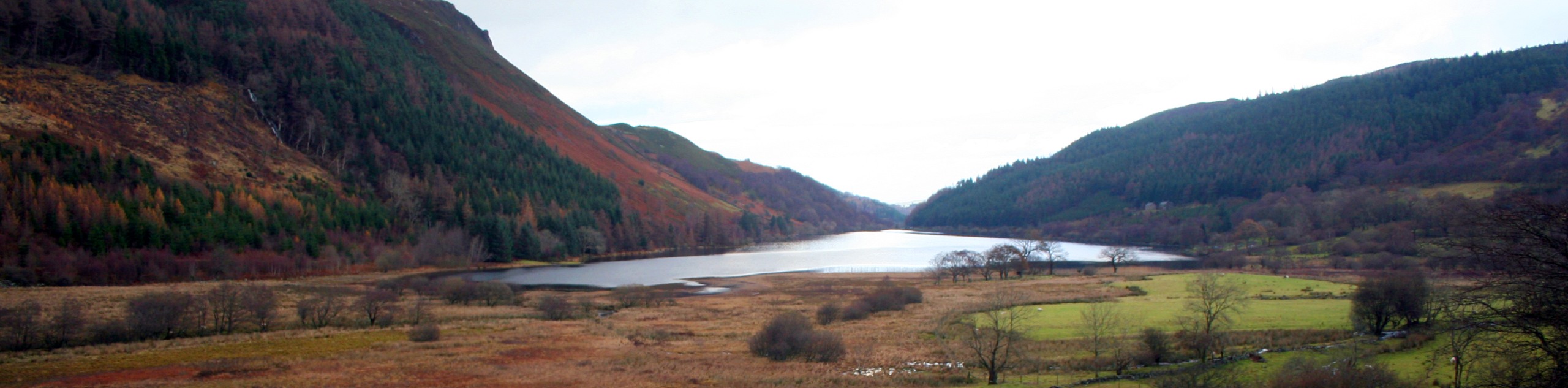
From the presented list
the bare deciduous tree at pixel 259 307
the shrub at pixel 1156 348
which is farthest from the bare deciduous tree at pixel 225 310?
the shrub at pixel 1156 348

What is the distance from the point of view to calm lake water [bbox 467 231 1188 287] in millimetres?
81250

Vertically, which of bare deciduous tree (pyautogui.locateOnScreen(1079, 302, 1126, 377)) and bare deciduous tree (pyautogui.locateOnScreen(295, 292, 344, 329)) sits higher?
bare deciduous tree (pyautogui.locateOnScreen(295, 292, 344, 329))

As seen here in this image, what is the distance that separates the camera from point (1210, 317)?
2666 centimetres

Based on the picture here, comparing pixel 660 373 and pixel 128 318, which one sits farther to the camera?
pixel 128 318

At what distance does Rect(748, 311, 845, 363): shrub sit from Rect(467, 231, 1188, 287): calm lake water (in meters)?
41.3

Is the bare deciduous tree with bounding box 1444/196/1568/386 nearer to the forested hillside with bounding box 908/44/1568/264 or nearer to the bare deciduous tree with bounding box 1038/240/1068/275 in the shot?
the bare deciduous tree with bounding box 1038/240/1068/275

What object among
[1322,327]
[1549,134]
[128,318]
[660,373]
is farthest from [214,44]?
[1549,134]

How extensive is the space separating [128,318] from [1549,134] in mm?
193401

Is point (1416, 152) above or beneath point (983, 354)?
above

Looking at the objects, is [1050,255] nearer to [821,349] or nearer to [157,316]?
[821,349]

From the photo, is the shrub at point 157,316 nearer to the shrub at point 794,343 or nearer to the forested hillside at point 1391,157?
the shrub at point 794,343

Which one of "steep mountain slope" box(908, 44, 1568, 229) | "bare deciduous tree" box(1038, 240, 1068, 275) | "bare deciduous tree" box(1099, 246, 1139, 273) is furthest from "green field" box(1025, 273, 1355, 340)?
"steep mountain slope" box(908, 44, 1568, 229)

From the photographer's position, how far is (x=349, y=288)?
59219 millimetres

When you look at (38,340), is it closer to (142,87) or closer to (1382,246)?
(142,87)
